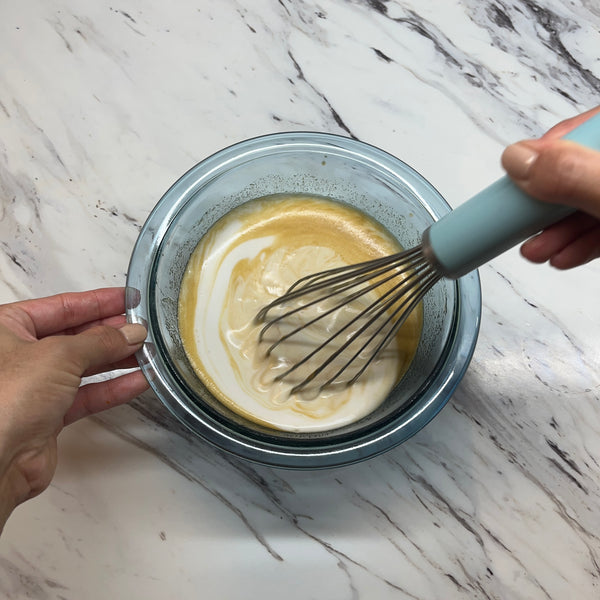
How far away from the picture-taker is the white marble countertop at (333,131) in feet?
2.96

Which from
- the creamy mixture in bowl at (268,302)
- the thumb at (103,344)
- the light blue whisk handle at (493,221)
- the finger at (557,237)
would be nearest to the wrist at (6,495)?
the thumb at (103,344)

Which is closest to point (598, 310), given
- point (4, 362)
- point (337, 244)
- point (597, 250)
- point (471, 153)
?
point (597, 250)

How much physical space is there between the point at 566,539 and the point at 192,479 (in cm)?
62

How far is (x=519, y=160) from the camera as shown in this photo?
0.52m

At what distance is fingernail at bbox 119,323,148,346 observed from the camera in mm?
745

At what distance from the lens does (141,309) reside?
79 cm

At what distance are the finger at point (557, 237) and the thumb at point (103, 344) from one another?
0.55m

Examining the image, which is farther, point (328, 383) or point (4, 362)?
point (328, 383)

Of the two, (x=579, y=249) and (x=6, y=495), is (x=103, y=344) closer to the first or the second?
(x=6, y=495)

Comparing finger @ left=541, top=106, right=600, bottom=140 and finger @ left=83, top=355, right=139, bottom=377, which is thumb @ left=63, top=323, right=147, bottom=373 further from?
finger @ left=541, top=106, right=600, bottom=140

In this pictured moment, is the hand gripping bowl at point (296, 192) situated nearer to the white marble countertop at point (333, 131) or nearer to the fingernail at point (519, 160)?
the white marble countertop at point (333, 131)

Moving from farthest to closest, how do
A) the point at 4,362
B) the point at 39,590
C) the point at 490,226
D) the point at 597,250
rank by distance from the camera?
1. the point at 39,590
2. the point at 597,250
3. the point at 4,362
4. the point at 490,226

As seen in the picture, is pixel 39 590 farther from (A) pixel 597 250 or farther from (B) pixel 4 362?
(A) pixel 597 250

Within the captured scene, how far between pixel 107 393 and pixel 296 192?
0.44 m
